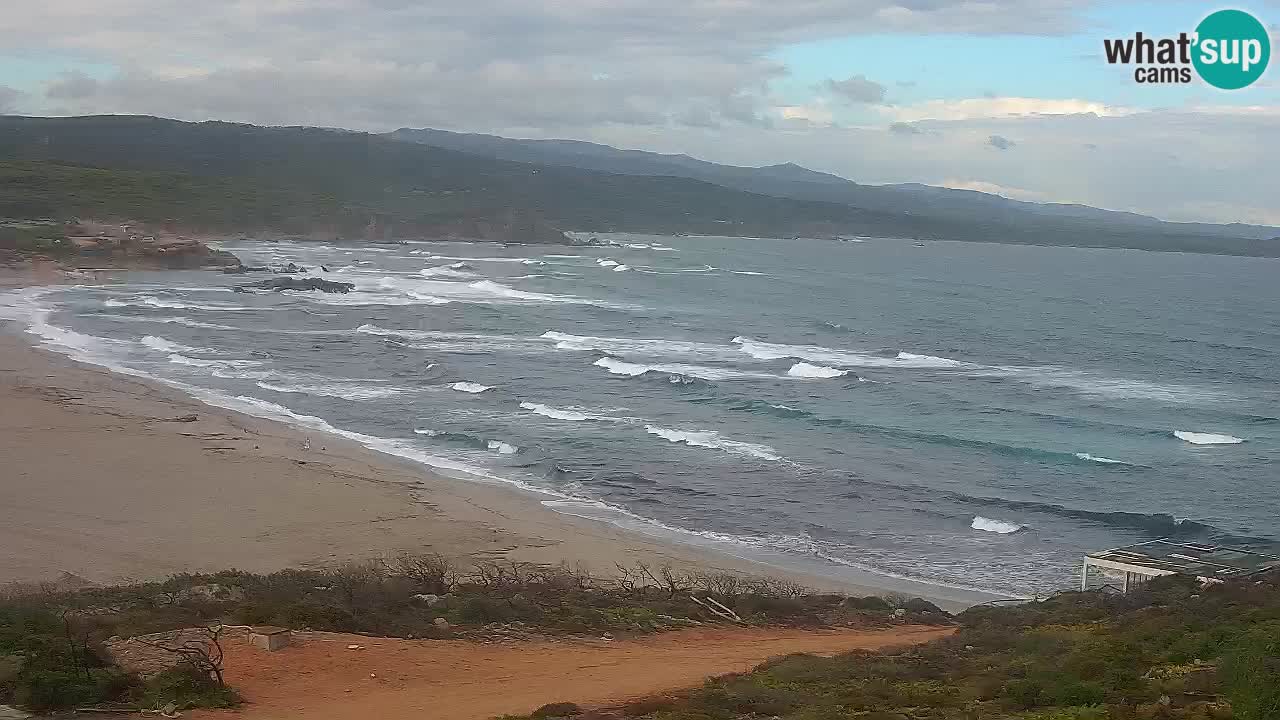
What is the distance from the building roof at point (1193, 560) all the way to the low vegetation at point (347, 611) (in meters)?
3.65

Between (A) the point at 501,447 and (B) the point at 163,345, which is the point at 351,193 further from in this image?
(A) the point at 501,447

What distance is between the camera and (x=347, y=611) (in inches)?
545

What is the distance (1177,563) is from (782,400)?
2030 cm

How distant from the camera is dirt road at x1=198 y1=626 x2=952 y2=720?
11414 mm

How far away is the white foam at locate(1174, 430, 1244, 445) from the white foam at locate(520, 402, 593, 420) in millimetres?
17754

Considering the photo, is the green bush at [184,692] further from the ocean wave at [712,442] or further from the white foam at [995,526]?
the ocean wave at [712,442]

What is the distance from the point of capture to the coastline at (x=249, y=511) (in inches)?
787

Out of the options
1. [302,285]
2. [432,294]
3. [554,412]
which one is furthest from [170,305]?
[554,412]

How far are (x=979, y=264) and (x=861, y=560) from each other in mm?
114396

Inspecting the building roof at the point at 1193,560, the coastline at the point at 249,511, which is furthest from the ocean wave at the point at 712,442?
the building roof at the point at 1193,560

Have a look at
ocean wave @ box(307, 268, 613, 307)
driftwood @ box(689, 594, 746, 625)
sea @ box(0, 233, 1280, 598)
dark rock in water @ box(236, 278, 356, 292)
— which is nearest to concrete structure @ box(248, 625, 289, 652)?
driftwood @ box(689, 594, 746, 625)

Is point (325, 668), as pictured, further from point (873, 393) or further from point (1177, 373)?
point (1177, 373)

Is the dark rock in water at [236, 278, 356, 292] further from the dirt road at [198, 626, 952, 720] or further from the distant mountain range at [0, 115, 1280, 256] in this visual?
the dirt road at [198, 626, 952, 720]

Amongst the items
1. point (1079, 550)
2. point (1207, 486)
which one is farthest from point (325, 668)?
point (1207, 486)
